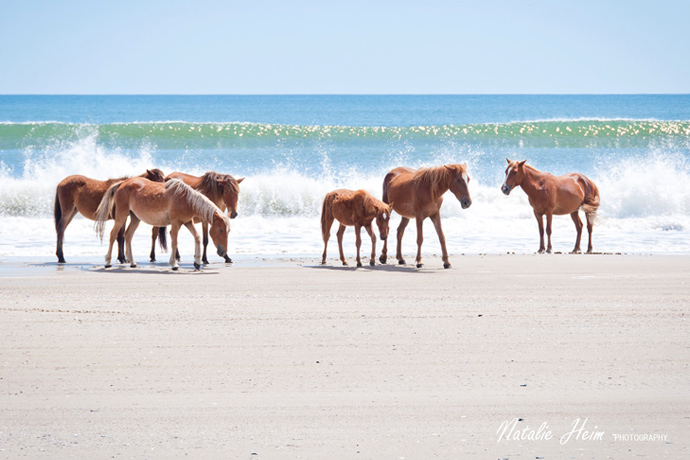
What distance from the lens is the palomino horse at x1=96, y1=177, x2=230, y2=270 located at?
1023 cm

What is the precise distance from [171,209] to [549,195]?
241 inches

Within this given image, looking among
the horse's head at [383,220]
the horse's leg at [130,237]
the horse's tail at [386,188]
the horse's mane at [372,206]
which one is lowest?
the horse's leg at [130,237]

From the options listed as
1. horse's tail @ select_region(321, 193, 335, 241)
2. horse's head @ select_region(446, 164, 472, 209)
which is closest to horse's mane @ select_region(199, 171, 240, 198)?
horse's tail @ select_region(321, 193, 335, 241)

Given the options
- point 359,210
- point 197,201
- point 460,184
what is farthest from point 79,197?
point 460,184

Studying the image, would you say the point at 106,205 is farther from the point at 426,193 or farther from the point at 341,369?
the point at 341,369

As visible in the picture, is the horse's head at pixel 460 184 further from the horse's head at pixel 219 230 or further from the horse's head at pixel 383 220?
the horse's head at pixel 219 230

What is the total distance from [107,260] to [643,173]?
530 inches

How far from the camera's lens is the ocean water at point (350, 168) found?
14133 millimetres
